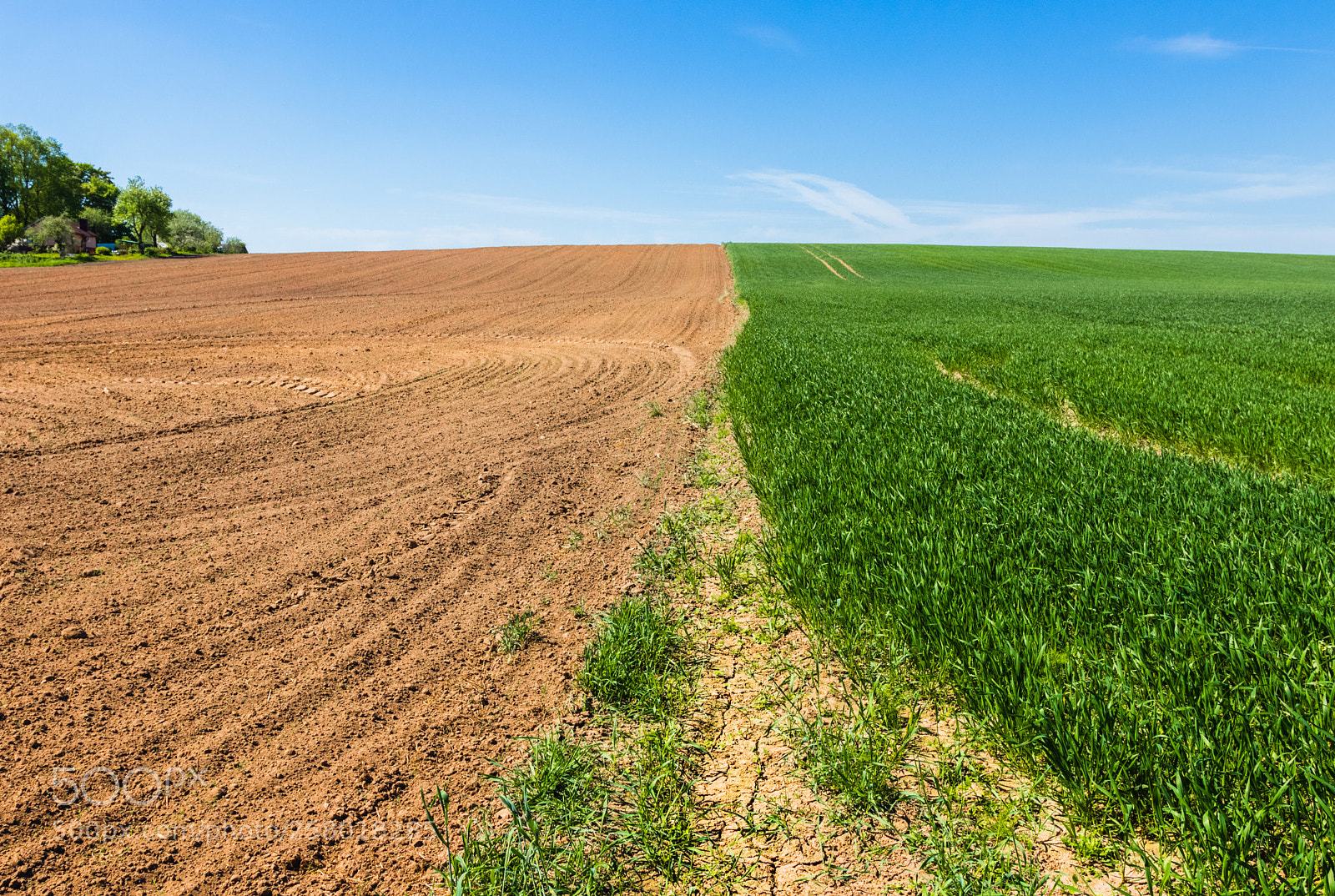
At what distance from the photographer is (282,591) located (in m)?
4.11

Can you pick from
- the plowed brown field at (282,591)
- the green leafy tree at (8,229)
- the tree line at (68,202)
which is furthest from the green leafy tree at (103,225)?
the plowed brown field at (282,591)

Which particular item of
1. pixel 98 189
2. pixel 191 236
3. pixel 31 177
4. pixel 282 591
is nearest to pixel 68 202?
pixel 31 177

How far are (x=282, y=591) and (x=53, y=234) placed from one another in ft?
218

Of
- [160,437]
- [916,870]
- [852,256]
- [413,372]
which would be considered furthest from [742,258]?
[916,870]

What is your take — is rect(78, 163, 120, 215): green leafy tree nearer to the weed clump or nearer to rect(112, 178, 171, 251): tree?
rect(112, 178, 171, 251): tree

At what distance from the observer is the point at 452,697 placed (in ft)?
10.7

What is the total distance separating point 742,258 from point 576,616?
50758 mm

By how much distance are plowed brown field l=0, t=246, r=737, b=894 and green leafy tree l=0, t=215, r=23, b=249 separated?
61424mm

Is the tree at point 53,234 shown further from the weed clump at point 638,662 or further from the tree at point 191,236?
the weed clump at point 638,662

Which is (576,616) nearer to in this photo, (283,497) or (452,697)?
(452,697)

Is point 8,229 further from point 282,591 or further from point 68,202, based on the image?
point 282,591

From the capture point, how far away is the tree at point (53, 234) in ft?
161

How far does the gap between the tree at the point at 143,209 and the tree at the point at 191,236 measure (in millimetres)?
1759

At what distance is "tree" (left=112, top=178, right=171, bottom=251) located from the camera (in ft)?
198
